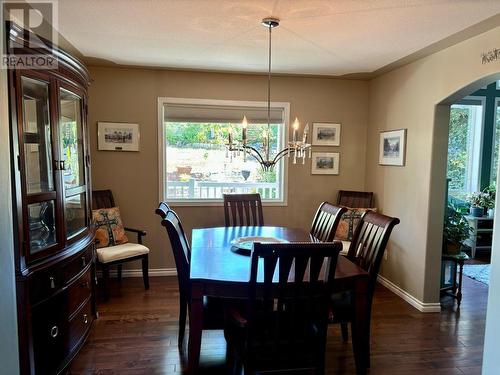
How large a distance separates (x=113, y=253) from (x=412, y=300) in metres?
3.05

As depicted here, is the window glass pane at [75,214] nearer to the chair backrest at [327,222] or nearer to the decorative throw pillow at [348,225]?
the chair backrest at [327,222]

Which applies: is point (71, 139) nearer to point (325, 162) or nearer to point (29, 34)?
point (29, 34)

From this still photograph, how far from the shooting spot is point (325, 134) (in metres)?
4.51

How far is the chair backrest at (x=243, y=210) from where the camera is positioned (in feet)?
12.8

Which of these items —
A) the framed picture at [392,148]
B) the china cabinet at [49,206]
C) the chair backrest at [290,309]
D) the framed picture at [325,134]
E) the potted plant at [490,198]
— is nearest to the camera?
the chair backrest at [290,309]

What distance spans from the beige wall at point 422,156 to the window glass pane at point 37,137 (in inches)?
123

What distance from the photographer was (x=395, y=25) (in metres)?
2.61

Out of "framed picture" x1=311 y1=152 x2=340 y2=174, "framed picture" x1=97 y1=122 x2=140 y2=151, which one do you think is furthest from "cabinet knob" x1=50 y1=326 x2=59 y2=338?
"framed picture" x1=311 y1=152 x2=340 y2=174

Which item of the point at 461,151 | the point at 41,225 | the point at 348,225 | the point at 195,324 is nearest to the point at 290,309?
the point at 195,324

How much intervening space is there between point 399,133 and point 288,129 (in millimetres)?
1296

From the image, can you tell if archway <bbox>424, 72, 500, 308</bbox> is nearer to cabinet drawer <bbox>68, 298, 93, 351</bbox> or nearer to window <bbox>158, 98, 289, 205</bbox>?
window <bbox>158, 98, 289, 205</bbox>

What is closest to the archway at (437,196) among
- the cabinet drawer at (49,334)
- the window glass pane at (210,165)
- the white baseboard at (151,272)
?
the window glass pane at (210,165)

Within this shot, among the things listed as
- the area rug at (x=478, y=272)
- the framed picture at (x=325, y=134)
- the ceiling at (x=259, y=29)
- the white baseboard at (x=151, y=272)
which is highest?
the ceiling at (x=259, y=29)

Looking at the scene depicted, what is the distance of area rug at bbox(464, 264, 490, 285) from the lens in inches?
172
